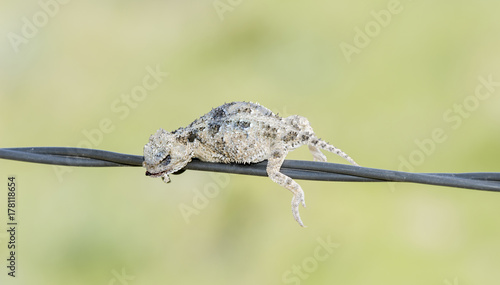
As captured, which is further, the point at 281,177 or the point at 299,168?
the point at 281,177

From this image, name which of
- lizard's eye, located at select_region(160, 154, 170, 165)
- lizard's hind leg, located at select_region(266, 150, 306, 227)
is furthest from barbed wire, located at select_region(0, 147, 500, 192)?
lizard's eye, located at select_region(160, 154, 170, 165)

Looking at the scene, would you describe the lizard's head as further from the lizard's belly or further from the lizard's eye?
the lizard's belly

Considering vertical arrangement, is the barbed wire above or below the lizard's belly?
below

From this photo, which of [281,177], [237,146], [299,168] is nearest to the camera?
[299,168]

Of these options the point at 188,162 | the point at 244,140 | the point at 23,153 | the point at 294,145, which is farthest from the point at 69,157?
the point at 294,145

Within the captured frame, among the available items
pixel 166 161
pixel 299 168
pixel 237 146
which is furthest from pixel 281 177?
pixel 166 161

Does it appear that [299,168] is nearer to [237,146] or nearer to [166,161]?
[237,146]

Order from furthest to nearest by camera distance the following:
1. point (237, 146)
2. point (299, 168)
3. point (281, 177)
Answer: point (237, 146) → point (281, 177) → point (299, 168)

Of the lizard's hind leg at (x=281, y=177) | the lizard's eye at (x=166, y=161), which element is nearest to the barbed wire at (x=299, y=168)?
the lizard's hind leg at (x=281, y=177)
